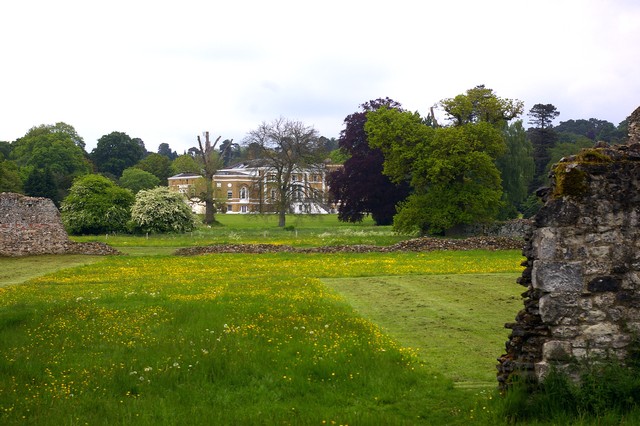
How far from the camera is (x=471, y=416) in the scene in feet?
23.2

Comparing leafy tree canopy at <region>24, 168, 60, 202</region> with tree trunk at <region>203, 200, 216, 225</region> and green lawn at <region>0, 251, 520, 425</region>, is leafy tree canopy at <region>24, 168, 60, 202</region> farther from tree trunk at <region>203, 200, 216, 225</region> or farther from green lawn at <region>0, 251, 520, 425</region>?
green lawn at <region>0, 251, 520, 425</region>

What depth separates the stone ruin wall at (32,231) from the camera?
108 feet

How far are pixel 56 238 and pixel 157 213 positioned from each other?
1569cm

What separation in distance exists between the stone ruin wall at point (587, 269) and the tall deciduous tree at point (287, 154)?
55099mm

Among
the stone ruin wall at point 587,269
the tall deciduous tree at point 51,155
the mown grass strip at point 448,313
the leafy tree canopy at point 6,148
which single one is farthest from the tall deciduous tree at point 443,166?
the leafy tree canopy at point 6,148

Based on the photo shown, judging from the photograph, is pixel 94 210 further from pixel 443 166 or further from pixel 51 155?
pixel 51 155

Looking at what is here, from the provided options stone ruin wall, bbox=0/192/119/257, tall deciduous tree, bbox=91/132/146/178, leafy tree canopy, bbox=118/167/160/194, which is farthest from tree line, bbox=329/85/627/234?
tall deciduous tree, bbox=91/132/146/178

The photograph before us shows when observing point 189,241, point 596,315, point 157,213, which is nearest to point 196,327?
point 596,315

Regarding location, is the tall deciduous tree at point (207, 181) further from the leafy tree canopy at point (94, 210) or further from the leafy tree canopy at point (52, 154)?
the leafy tree canopy at point (52, 154)

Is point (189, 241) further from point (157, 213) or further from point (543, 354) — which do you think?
point (543, 354)

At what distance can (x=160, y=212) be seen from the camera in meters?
49.9

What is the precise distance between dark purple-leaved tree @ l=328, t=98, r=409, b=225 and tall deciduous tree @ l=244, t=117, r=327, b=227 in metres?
2.87

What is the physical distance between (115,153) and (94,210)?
70.9m

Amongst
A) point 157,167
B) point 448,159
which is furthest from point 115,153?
point 448,159
